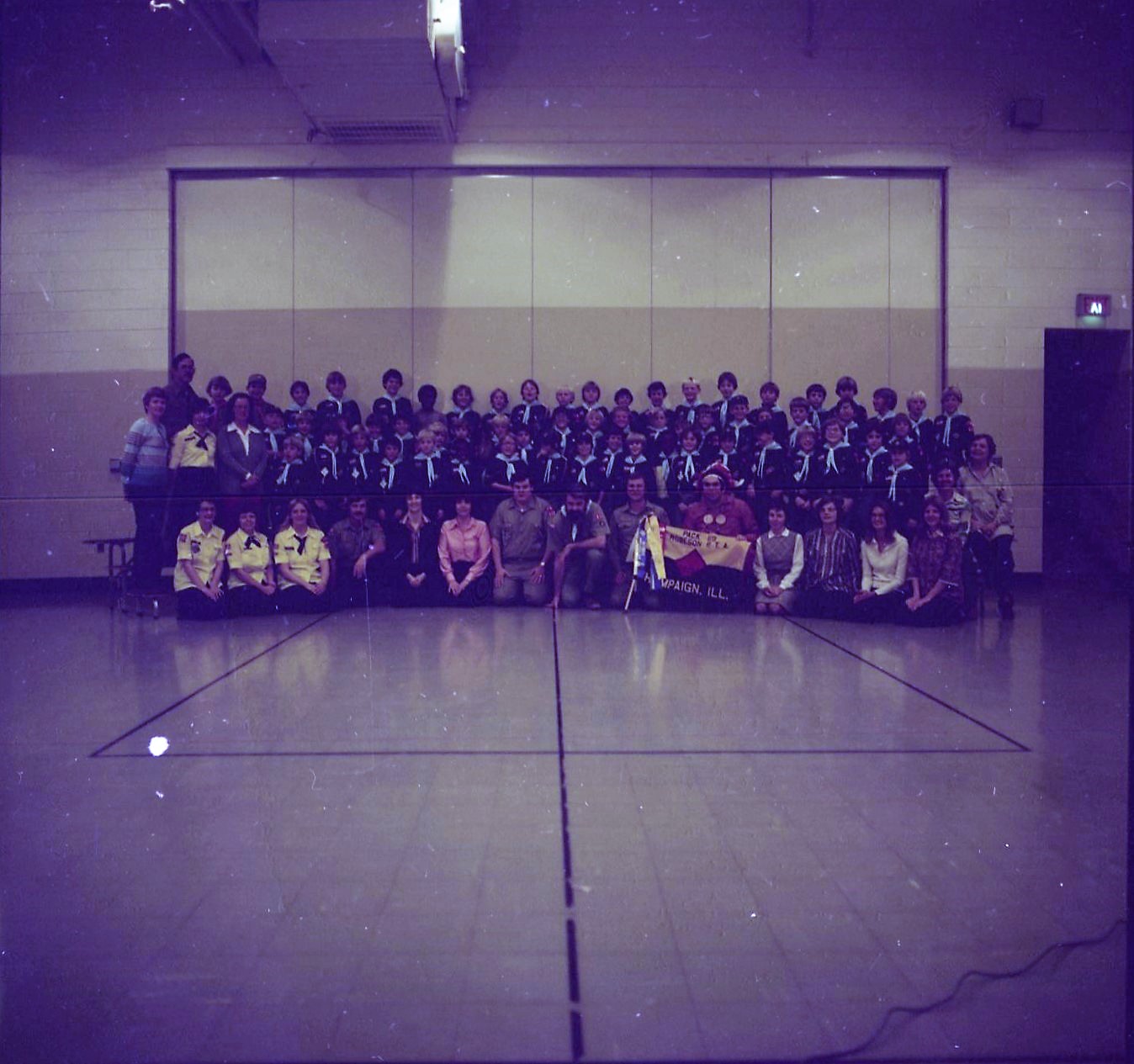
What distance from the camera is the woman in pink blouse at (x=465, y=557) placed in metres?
5.12

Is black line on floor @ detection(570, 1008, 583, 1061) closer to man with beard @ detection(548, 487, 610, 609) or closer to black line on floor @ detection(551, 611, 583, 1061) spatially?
black line on floor @ detection(551, 611, 583, 1061)

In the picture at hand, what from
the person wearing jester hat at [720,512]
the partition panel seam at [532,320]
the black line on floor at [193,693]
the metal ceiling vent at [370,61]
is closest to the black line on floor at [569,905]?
the black line on floor at [193,693]

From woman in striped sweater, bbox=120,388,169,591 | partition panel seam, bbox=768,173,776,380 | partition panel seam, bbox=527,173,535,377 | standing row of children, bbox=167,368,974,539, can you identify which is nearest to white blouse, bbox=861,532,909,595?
standing row of children, bbox=167,368,974,539

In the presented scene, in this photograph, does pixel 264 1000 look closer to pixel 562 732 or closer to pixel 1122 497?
pixel 562 732

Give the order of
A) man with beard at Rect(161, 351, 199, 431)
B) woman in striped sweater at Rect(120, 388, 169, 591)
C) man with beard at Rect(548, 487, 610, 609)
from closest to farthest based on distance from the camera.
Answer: woman in striped sweater at Rect(120, 388, 169, 591)
man with beard at Rect(548, 487, 610, 609)
man with beard at Rect(161, 351, 199, 431)

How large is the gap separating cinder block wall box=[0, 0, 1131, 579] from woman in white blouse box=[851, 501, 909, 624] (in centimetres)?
233

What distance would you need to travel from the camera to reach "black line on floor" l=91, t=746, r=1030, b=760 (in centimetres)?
230

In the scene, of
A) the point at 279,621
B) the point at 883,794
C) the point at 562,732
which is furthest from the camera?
the point at 279,621

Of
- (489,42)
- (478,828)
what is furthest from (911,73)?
(478,828)

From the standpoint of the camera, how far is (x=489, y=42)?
635 cm

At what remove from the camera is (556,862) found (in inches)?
63.9

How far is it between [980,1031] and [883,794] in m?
0.94

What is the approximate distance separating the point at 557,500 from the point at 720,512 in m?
0.92

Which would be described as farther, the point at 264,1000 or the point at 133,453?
the point at 133,453
